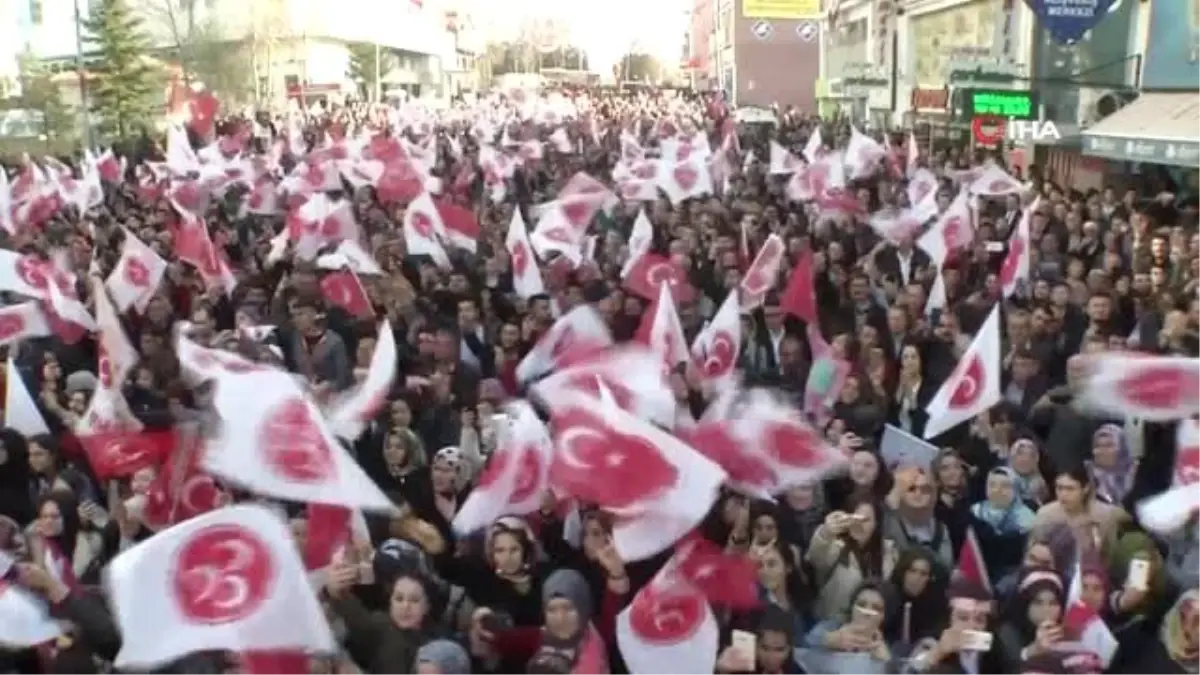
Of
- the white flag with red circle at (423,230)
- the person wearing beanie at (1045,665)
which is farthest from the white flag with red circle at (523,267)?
the person wearing beanie at (1045,665)

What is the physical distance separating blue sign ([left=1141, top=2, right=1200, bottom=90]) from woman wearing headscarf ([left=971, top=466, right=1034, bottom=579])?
16820 millimetres

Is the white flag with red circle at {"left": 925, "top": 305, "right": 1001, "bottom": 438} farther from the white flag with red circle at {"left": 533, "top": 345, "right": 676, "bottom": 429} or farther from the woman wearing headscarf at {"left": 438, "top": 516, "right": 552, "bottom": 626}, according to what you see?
the woman wearing headscarf at {"left": 438, "top": 516, "right": 552, "bottom": 626}

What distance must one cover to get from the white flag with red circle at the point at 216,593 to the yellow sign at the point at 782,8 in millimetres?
65302

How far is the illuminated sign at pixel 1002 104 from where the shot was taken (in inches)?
872

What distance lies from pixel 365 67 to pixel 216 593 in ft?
275

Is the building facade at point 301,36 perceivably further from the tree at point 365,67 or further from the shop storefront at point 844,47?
the shop storefront at point 844,47

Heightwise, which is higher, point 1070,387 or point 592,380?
point 592,380

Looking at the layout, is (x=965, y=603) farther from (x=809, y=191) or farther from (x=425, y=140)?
(x=425, y=140)

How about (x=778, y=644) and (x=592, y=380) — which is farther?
(x=592, y=380)

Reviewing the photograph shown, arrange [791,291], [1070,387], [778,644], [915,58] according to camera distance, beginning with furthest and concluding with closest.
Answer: [915,58]
[791,291]
[1070,387]
[778,644]

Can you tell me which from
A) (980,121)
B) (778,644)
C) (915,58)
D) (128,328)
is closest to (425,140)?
(980,121)

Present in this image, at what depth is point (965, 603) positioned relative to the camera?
5.32 m

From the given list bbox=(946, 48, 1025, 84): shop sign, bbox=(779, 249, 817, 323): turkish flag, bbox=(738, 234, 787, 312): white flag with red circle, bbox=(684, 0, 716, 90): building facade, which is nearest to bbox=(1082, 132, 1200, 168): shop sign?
bbox=(946, 48, 1025, 84): shop sign

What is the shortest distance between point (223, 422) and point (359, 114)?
39763 mm
